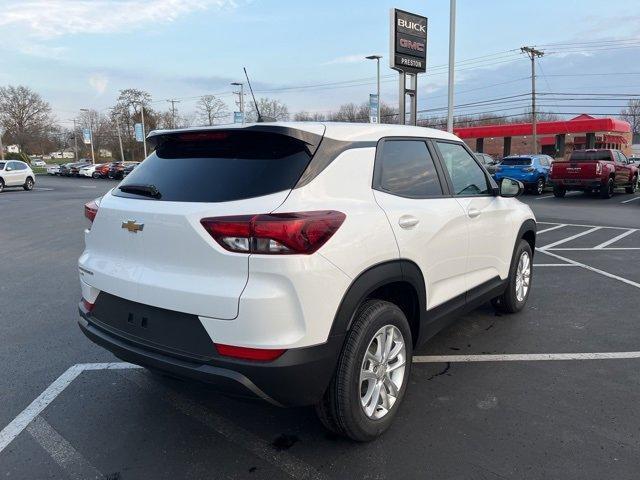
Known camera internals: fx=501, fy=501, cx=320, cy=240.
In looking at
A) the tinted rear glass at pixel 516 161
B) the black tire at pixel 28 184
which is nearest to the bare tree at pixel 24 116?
the black tire at pixel 28 184

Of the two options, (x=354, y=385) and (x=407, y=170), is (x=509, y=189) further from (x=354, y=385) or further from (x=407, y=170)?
(x=354, y=385)

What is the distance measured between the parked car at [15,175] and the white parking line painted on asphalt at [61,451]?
29317mm

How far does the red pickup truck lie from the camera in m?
19.1

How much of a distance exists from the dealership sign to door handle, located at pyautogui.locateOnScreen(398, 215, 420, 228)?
13.1m

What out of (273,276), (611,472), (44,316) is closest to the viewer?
(273,276)

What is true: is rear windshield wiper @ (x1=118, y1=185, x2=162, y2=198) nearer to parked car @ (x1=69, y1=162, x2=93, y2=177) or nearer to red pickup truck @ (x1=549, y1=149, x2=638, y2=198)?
red pickup truck @ (x1=549, y1=149, x2=638, y2=198)

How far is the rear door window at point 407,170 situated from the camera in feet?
10.0

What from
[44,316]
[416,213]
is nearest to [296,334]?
[416,213]

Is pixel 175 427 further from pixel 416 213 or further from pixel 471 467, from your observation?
pixel 416 213

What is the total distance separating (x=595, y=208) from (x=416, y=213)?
15630 mm

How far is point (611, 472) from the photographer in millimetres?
2586

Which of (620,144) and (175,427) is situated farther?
(620,144)

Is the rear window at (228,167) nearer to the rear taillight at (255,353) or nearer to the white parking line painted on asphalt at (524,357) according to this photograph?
the rear taillight at (255,353)

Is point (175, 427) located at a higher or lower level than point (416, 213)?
lower
